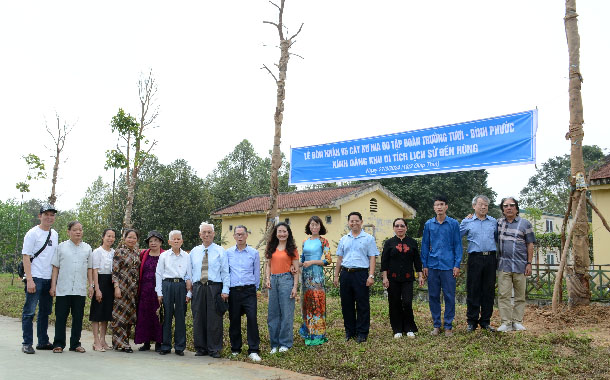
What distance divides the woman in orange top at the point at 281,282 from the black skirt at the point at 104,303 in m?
2.23

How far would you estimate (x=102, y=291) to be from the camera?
7438mm

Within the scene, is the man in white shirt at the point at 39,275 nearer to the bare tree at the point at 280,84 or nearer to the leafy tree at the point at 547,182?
the bare tree at the point at 280,84

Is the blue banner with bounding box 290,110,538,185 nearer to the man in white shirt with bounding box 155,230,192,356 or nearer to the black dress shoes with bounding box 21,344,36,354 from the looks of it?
the man in white shirt with bounding box 155,230,192,356

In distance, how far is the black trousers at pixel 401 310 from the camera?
24.3 feet

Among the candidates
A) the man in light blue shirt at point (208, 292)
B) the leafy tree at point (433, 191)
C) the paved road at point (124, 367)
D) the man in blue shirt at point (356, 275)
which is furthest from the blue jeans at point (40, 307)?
the leafy tree at point (433, 191)

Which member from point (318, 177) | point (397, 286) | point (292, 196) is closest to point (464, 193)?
point (292, 196)

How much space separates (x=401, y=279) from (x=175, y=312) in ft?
10.4

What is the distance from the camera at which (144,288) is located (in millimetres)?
7512

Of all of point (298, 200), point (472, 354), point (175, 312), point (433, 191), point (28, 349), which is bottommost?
point (28, 349)

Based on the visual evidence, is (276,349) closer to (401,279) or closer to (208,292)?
(208,292)

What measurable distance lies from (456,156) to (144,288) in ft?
19.9

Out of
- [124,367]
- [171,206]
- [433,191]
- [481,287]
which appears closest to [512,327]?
[481,287]

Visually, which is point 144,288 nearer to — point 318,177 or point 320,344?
point 320,344

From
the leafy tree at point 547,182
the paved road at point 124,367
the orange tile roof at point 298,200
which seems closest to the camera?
the paved road at point 124,367
